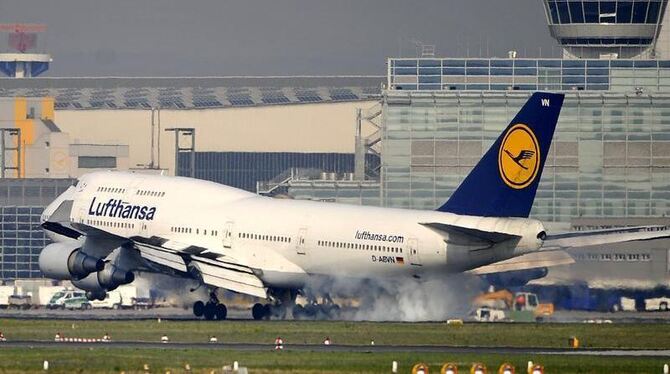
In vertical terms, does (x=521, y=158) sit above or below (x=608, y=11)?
below

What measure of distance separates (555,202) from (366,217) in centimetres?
6530

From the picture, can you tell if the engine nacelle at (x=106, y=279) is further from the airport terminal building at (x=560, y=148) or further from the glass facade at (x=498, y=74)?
the glass facade at (x=498, y=74)

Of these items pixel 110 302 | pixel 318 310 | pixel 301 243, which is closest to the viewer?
pixel 318 310

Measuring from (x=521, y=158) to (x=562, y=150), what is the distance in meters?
69.0

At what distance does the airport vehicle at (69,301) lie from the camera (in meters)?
101

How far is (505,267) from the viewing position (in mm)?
82062

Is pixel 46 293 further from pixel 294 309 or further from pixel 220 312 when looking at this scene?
pixel 294 309

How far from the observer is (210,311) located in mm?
83000

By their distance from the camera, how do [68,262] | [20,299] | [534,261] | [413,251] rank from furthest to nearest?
[20,299]
[68,262]
[534,261]
[413,251]

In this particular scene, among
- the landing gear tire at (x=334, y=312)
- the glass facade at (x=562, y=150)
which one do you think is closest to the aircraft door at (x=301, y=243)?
the landing gear tire at (x=334, y=312)

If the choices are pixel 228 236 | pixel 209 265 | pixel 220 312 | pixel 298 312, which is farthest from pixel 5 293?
pixel 298 312

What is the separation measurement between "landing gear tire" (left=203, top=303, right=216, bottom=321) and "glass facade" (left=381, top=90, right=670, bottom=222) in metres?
62.8

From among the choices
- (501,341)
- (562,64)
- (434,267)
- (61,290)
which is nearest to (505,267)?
(434,267)

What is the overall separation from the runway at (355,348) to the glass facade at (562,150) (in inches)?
3149
